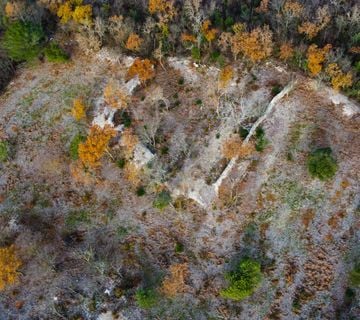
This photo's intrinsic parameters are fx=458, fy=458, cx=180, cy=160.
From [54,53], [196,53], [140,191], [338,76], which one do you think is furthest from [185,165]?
[54,53]

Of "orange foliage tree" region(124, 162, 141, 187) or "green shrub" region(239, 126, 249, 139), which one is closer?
"green shrub" region(239, 126, 249, 139)

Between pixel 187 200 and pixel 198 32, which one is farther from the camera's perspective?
pixel 198 32

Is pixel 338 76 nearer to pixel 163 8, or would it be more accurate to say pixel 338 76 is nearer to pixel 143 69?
pixel 143 69

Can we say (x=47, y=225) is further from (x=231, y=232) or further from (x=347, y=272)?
(x=347, y=272)

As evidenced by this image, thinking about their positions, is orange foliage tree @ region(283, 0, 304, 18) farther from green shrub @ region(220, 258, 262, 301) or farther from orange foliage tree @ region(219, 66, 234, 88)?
green shrub @ region(220, 258, 262, 301)

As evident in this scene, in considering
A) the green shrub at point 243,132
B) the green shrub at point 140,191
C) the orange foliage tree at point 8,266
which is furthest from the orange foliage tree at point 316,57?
the orange foliage tree at point 8,266

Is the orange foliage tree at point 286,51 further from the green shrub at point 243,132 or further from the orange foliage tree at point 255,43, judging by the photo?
the green shrub at point 243,132

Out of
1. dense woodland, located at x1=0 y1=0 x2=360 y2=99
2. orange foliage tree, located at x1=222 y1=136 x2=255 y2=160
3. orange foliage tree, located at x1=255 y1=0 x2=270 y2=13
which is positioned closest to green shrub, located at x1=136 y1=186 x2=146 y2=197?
orange foliage tree, located at x1=222 y1=136 x2=255 y2=160
